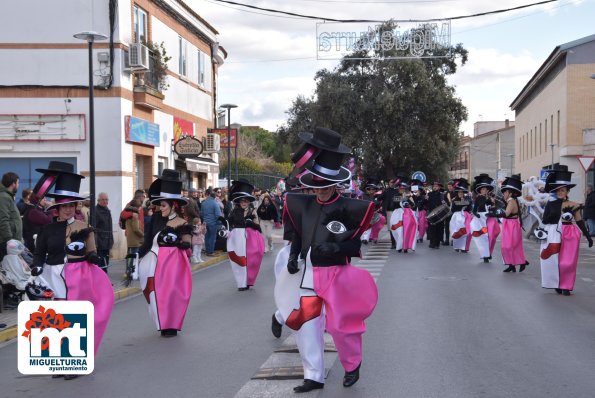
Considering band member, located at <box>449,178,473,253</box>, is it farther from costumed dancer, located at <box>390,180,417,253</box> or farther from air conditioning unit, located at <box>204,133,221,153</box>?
air conditioning unit, located at <box>204,133,221,153</box>

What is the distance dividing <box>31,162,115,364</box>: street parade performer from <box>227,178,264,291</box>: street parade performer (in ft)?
20.2

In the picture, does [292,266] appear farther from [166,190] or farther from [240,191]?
[240,191]

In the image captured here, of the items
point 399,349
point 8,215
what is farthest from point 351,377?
point 8,215

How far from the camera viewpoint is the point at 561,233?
12.9m

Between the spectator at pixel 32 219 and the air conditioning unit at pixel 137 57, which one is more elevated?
the air conditioning unit at pixel 137 57

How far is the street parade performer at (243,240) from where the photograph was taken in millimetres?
14164

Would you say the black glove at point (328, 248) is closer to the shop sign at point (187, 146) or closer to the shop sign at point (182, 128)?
the shop sign at point (187, 146)

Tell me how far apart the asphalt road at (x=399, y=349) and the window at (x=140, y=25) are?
1167 cm

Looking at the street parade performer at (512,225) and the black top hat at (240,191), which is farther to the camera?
the street parade performer at (512,225)

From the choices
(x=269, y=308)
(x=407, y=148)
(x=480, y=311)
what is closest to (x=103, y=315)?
(x=269, y=308)

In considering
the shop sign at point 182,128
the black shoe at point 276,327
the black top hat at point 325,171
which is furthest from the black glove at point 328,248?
the shop sign at point 182,128

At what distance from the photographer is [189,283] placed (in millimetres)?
9492

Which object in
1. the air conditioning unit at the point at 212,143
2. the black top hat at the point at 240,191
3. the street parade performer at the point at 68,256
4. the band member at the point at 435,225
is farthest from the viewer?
the air conditioning unit at the point at 212,143

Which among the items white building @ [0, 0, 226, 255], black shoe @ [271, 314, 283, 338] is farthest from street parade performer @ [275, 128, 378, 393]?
white building @ [0, 0, 226, 255]
